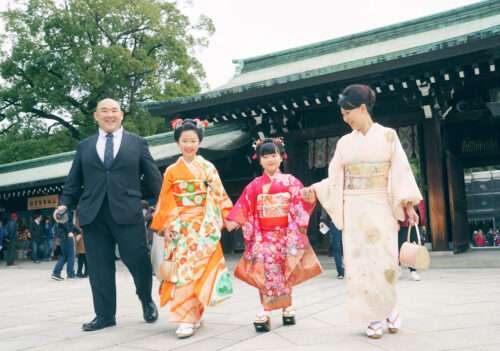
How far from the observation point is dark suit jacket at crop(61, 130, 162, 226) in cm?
359

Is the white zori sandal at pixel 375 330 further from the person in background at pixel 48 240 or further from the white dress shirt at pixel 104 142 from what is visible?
the person in background at pixel 48 240

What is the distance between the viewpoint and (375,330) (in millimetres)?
2900

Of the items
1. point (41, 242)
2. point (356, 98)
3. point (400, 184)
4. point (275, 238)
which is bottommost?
point (41, 242)

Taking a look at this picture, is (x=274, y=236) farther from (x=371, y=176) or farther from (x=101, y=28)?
(x=101, y=28)

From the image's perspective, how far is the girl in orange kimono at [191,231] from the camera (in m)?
3.30

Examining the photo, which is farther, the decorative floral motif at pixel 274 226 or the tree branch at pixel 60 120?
the tree branch at pixel 60 120

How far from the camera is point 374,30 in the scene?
1223 centimetres

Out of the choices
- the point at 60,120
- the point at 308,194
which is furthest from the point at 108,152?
the point at 60,120

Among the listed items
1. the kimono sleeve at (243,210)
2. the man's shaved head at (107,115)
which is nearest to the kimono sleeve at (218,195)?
the kimono sleeve at (243,210)

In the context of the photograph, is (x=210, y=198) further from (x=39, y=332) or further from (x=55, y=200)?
(x=55, y=200)

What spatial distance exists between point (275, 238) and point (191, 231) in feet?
2.04

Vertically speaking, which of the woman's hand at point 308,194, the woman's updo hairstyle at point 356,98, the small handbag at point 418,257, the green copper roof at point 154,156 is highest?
the green copper roof at point 154,156

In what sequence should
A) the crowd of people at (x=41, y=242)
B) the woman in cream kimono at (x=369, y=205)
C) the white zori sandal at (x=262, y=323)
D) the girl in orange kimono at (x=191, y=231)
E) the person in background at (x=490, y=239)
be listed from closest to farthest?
the woman in cream kimono at (x=369, y=205), the white zori sandal at (x=262, y=323), the girl in orange kimono at (x=191, y=231), the crowd of people at (x=41, y=242), the person in background at (x=490, y=239)

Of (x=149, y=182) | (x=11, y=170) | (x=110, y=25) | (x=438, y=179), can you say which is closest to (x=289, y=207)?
(x=149, y=182)
